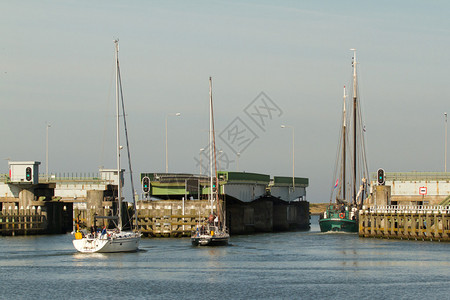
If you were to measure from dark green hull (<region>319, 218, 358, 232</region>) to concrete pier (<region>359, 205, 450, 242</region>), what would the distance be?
1142cm

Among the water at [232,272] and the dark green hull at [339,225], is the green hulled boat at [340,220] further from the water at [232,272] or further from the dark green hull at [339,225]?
the water at [232,272]

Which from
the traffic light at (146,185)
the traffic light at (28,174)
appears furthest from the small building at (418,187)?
the traffic light at (28,174)

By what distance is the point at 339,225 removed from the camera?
5477 inches

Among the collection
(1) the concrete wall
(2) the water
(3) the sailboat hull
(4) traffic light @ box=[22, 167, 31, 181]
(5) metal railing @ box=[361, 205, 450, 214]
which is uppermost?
(4) traffic light @ box=[22, 167, 31, 181]

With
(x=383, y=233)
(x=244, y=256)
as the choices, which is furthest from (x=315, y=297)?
(x=383, y=233)

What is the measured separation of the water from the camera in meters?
69.3

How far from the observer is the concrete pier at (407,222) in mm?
110938

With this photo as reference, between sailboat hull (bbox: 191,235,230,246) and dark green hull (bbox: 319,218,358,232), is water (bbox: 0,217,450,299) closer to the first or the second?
sailboat hull (bbox: 191,235,230,246)

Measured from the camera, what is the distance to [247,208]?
148 metres

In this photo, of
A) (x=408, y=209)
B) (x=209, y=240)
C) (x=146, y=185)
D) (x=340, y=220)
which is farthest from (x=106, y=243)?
(x=340, y=220)

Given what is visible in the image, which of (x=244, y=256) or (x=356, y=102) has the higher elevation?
(x=356, y=102)

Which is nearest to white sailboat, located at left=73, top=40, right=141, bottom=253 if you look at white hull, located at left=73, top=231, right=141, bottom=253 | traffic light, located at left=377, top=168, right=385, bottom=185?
white hull, located at left=73, top=231, right=141, bottom=253

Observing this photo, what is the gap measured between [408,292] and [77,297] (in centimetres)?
2372

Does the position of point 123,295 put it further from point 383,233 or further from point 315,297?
point 383,233
